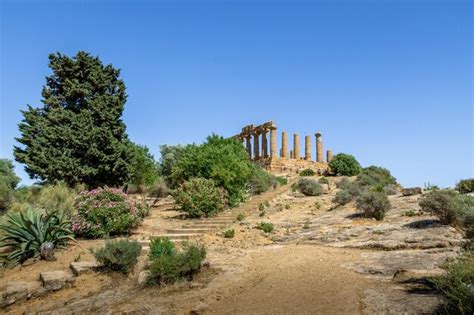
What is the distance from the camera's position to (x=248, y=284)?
7.66 meters

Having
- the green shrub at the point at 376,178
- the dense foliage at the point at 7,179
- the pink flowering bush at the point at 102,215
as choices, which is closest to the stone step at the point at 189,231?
the pink flowering bush at the point at 102,215

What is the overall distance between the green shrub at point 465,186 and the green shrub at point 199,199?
12090mm

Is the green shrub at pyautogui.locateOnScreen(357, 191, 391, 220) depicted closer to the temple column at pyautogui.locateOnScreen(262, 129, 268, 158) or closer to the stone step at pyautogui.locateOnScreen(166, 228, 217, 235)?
the stone step at pyautogui.locateOnScreen(166, 228, 217, 235)

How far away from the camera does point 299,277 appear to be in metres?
7.79

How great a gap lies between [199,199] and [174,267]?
40.2 ft

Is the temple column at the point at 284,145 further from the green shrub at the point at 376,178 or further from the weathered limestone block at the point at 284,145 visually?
the green shrub at the point at 376,178

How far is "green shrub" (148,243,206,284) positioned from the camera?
25.6 feet

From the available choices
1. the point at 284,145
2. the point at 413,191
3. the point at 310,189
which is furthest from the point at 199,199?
the point at 284,145

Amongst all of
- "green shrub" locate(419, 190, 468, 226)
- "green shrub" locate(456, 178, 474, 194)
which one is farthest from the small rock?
"green shrub" locate(456, 178, 474, 194)

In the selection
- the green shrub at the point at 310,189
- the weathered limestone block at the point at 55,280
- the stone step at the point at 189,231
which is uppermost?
the green shrub at the point at 310,189

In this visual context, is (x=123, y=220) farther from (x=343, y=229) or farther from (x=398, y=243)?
(x=398, y=243)

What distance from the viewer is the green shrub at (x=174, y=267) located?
780cm

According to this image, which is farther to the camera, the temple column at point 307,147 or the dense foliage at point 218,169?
the temple column at point 307,147

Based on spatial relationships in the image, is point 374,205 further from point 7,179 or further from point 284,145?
point 284,145
